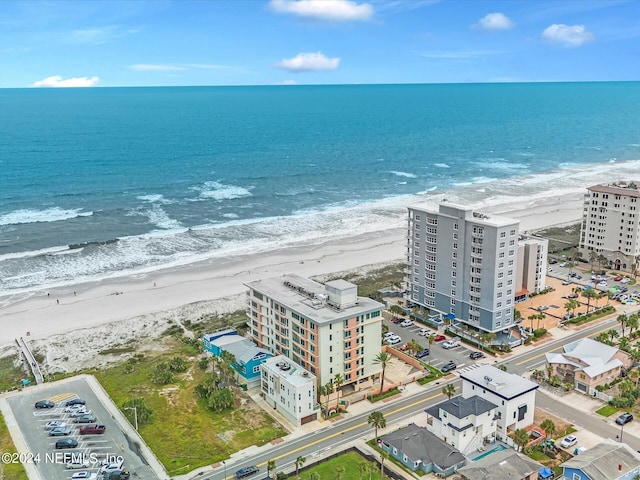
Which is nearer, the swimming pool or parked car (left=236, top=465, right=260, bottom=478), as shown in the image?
parked car (left=236, top=465, right=260, bottom=478)

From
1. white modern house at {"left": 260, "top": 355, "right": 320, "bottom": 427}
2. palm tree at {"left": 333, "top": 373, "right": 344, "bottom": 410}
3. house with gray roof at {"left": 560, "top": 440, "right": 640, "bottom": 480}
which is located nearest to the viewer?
house with gray roof at {"left": 560, "top": 440, "right": 640, "bottom": 480}

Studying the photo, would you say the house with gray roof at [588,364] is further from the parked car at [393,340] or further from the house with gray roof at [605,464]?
the parked car at [393,340]

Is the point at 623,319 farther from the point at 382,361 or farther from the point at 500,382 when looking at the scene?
the point at 382,361

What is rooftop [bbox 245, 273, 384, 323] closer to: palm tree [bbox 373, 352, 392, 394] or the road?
palm tree [bbox 373, 352, 392, 394]

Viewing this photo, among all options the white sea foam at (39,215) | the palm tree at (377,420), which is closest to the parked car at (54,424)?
the palm tree at (377,420)

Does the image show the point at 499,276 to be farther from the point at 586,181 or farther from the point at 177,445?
Result: the point at 586,181

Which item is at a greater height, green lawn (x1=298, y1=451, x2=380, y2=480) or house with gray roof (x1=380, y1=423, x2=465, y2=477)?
house with gray roof (x1=380, y1=423, x2=465, y2=477)

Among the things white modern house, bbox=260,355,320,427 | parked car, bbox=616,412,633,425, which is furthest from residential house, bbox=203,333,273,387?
parked car, bbox=616,412,633,425
